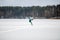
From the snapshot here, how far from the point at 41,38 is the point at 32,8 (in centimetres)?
61

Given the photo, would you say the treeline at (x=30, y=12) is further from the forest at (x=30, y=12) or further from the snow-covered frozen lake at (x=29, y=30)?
the snow-covered frozen lake at (x=29, y=30)

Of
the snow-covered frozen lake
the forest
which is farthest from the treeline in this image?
the snow-covered frozen lake

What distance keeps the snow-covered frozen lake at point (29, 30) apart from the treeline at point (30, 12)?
0.11 m

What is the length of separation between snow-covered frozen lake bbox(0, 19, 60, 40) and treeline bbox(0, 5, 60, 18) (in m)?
0.11

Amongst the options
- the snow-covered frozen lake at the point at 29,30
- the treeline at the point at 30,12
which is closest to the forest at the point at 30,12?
the treeline at the point at 30,12

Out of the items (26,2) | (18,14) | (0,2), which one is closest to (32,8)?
(26,2)

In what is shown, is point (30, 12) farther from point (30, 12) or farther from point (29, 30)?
point (29, 30)

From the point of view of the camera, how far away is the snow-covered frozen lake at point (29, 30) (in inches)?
59.5

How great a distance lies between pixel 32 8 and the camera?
6.10 ft

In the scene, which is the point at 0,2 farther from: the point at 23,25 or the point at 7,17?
the point at 23,25

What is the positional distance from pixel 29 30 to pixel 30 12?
12.2 inches

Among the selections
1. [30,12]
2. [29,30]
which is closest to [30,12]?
[30,12]

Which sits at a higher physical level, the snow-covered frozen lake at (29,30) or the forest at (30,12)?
the forest at (30,12)

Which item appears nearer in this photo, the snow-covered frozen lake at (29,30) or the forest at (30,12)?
the snow-covered frozen lake at (29,30)
